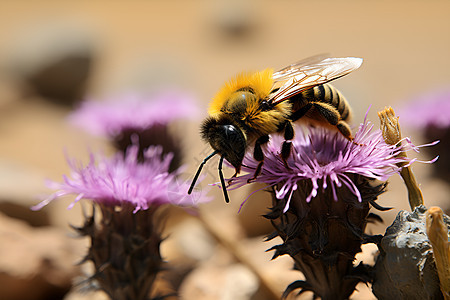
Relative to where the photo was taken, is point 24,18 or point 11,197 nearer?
point 11,197

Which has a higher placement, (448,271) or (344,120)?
(344,120)

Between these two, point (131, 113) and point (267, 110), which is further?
point (131, 113)

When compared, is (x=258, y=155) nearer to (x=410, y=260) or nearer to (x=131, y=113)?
(x=410, y=260)

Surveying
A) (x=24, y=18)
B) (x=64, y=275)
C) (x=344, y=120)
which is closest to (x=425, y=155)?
(x=344, y=120)

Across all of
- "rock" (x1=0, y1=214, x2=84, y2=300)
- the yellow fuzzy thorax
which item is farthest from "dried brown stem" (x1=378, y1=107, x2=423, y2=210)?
"rock" (x1=0, y1=214, x2=84, y2=300)

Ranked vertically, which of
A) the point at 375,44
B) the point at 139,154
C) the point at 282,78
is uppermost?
the point at 282,78

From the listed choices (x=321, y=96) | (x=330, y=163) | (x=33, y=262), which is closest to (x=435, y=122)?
(x=321, y=96)

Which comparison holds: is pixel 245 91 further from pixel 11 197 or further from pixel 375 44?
pixel 375 44
